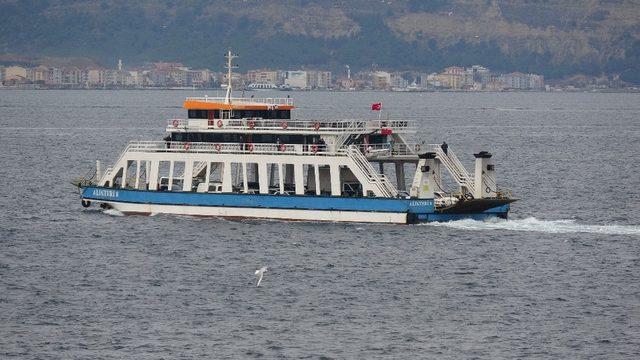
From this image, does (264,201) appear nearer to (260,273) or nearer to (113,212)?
(113,212)

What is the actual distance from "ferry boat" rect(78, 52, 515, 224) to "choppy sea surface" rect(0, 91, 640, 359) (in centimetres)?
80

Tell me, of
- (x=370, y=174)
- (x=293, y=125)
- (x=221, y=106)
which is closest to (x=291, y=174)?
(x=293, y=125)

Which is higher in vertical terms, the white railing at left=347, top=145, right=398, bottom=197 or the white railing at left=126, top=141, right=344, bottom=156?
the white railing at left=126, top=141, right=344, bottom=156

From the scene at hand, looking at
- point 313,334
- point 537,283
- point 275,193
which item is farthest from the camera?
point 275,193

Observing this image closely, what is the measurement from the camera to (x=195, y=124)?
247 feet

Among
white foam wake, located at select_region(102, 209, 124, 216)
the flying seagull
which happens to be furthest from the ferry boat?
the flying seagull

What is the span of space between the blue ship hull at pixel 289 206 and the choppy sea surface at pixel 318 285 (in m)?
0.51

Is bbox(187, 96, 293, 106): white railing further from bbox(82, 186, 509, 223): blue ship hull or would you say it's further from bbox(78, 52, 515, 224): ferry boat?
bbox(82, 186, 509, 223): blue ship hull

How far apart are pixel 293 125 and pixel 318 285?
16434 millimetres

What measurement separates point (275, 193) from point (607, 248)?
50.6 feet

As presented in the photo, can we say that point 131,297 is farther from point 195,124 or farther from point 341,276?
point 195,124

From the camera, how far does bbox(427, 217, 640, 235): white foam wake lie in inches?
2753

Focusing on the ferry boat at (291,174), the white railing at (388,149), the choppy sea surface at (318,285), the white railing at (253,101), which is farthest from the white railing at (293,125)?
the choppy sea surface at (318,285)

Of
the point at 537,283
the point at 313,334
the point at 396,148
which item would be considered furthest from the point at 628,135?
the point at 313,334
